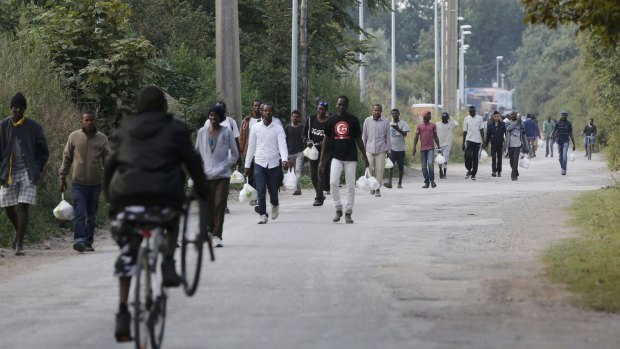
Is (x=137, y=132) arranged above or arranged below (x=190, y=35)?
below

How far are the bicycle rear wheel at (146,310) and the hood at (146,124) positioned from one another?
0.82 metres

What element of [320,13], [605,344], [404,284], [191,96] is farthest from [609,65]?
[605,344]

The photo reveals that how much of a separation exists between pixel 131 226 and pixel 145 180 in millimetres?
304

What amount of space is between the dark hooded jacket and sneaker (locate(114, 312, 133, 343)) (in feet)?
2.32

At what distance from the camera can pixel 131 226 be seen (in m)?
8.73

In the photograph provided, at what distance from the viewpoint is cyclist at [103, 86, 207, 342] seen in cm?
872

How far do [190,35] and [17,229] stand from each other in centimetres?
2161

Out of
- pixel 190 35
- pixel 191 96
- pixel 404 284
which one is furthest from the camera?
pixel 190 35

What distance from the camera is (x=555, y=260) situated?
14.6 metres

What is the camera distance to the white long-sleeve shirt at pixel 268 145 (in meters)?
19.3

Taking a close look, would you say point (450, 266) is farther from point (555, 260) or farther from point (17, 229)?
point (17, 229)

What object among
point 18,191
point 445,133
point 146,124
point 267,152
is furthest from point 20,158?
point 445,133

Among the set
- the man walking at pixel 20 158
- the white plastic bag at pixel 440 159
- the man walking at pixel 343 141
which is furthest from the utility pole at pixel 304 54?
the man walking at pixel 20 158

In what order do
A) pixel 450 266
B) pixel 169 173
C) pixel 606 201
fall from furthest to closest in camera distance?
pixel 606 201 < pixel 450 266 < pixel 169 173
